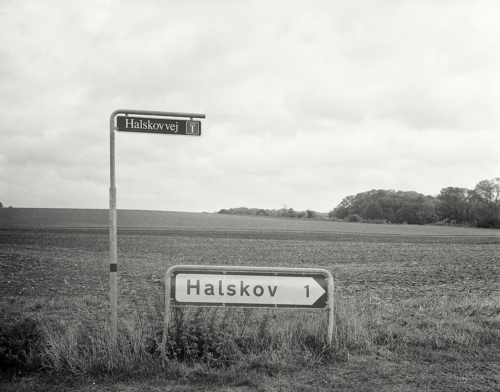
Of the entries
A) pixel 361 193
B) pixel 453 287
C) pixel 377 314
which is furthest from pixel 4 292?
pixel 361 193

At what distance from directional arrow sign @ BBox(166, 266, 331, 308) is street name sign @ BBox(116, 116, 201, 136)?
1.83 meters

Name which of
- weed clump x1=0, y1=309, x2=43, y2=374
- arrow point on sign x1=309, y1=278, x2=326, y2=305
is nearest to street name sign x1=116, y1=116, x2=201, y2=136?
arrow point on sign x1=309, y1=278, x2=326, y2=305

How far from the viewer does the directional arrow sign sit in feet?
16.8

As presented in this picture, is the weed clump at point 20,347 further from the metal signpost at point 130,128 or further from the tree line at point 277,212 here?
the tree line at point 277,212

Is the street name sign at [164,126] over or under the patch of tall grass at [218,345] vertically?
over

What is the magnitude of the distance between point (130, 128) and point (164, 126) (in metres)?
0.45

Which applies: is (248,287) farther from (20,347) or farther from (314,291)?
(20,347)

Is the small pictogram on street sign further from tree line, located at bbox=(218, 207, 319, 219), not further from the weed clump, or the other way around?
tree line, located at bbox=(218, 207, 319, 219)

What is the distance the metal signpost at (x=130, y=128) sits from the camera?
5.13 meters

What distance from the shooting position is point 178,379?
440 centimetres

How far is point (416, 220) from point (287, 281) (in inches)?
4414

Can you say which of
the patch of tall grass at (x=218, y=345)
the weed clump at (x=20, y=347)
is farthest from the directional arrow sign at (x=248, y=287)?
the weed clump at (x=20, y=347)

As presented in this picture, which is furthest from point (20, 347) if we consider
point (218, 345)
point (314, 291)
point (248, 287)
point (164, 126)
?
point (314, 291)

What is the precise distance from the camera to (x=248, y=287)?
5191 millimetres
